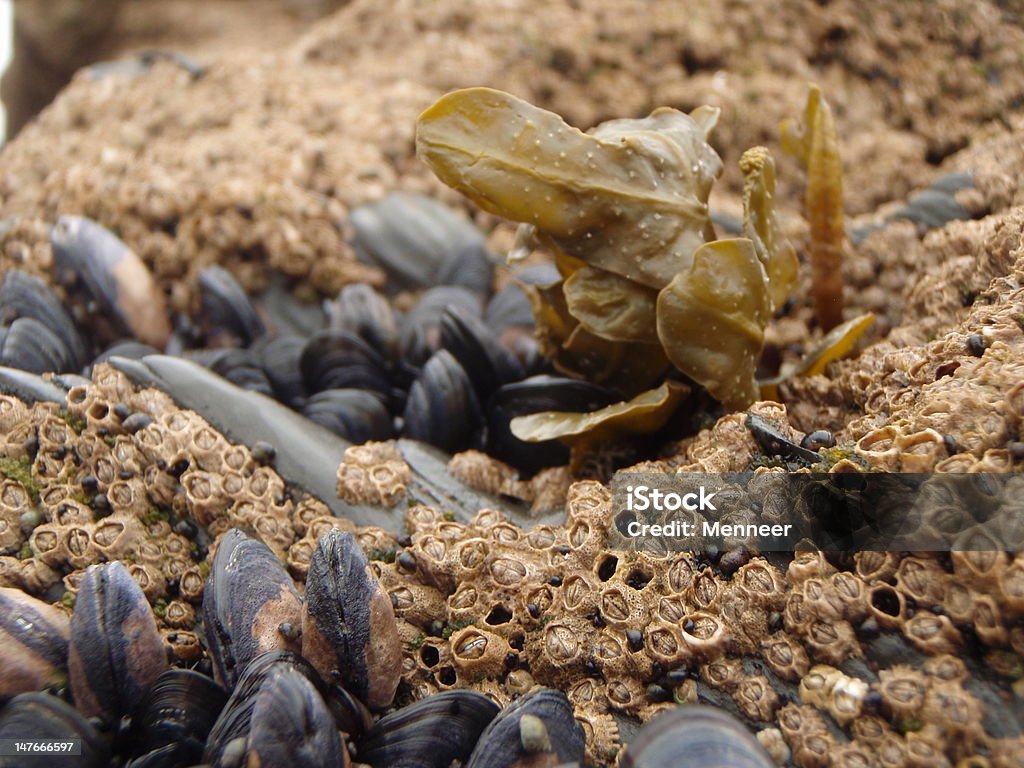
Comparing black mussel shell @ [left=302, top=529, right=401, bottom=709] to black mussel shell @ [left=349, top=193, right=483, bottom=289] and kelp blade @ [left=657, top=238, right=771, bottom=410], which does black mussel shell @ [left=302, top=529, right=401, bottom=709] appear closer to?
kelp blade @ [left=657, top=238, right=771, bottom=410]

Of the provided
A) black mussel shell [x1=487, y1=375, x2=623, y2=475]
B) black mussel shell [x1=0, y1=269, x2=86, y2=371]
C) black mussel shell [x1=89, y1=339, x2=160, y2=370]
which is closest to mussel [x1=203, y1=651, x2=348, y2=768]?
black mussel shell [x1=487, y1=375, x2=623, y2=475]

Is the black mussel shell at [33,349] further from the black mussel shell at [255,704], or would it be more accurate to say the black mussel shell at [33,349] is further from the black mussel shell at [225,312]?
the black mussel shell at [255,704]

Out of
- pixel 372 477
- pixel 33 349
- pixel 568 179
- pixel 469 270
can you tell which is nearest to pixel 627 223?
pixel 568 179

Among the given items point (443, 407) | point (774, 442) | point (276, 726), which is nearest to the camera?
point (276, 726)

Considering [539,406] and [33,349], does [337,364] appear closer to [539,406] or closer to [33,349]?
[539,406]

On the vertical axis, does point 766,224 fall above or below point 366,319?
above

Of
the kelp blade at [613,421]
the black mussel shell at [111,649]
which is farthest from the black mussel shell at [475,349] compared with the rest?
the black mussel shell at [111,649]

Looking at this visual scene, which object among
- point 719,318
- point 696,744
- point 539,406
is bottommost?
point 539,406

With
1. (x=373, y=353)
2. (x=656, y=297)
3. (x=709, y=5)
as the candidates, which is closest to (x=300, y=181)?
(x=373, y=353)
